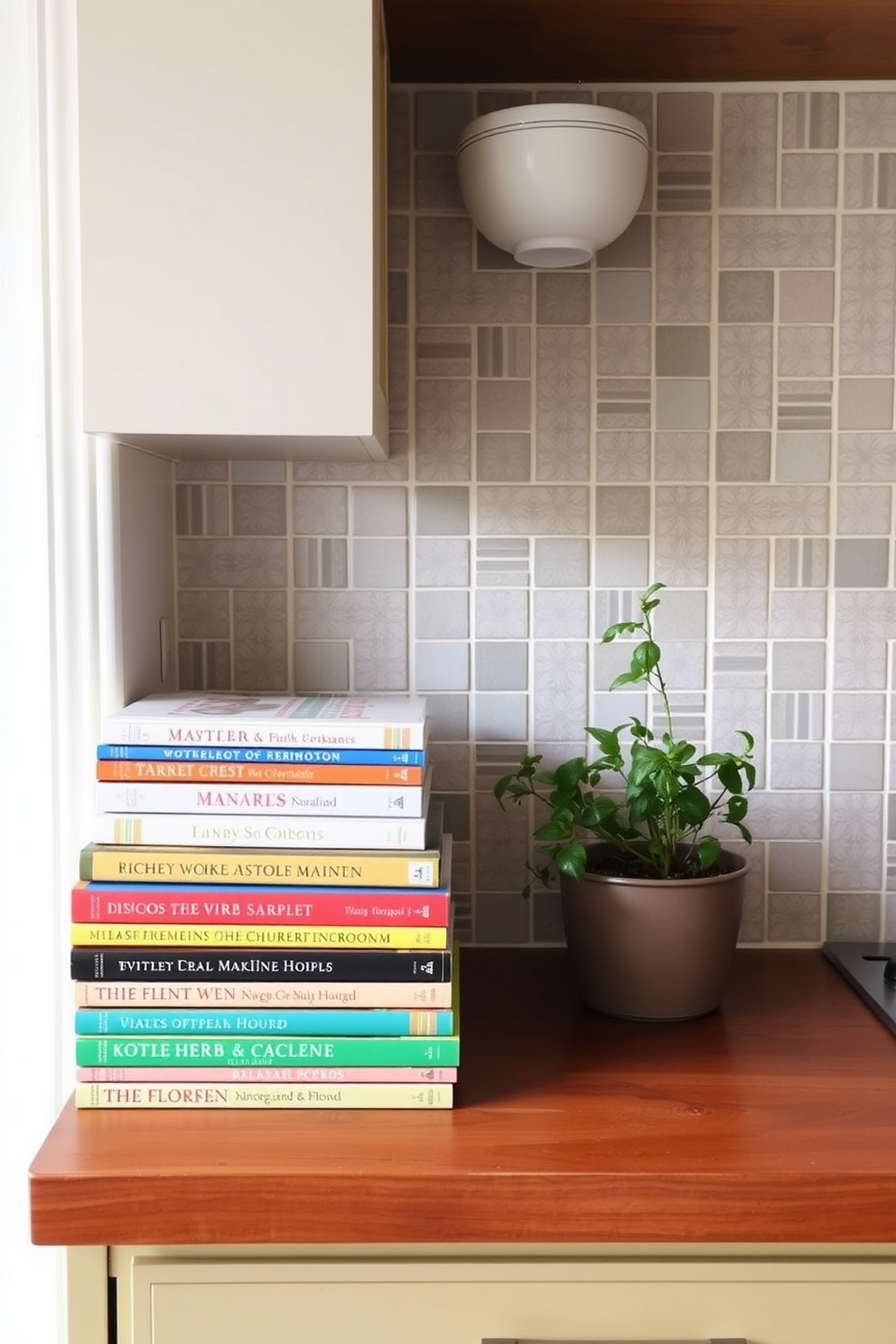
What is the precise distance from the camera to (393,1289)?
3.01ft

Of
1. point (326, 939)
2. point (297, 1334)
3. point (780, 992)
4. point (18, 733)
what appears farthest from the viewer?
point (780, 992)

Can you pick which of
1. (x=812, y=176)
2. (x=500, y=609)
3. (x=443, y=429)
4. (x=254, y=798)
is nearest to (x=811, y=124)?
(x=812, y=176)

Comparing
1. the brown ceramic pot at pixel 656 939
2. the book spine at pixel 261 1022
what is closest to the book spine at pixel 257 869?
the book spine at pixel 261 1022

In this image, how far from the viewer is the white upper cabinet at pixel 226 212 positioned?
1001 mm

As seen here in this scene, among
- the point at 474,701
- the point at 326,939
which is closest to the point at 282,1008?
the point at 326,939

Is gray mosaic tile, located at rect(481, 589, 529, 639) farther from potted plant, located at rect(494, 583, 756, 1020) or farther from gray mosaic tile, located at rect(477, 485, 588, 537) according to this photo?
potted plant, located at rect(494, 583, 756, 1020)

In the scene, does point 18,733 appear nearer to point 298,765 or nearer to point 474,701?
point 298,765

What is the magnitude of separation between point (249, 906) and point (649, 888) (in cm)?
37

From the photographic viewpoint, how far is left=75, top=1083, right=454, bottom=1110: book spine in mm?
1002

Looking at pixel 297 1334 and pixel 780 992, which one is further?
pixel 780 992

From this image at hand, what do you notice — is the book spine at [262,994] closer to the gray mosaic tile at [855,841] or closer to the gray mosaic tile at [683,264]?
the gray mosaic tile at [855,841]

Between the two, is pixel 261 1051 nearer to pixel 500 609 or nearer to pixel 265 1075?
pixel 265 1075

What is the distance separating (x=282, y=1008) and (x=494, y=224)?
2.57 ft

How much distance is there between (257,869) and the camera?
1034 mm
